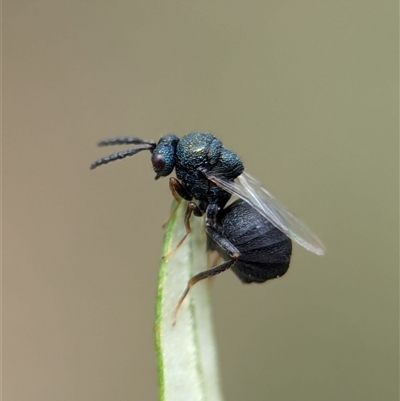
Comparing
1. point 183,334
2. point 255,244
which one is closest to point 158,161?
point 255,244

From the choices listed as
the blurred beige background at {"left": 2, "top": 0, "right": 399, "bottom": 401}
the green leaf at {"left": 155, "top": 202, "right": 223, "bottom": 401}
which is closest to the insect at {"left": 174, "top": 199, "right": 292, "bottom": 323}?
the green leaf at {"left": 155, "top": 202, "right": 223, "bottom": 401}

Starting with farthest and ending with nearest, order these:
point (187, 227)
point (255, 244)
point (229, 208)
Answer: point (229, 208), point (255, 244), point (187, 227)

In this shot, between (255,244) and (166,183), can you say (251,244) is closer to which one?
(255,244)

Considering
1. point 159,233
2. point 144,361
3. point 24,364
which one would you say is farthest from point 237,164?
point 24,364

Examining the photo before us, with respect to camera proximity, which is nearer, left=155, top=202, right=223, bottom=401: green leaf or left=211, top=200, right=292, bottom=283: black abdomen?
left=155, top=202, right=223, bottom=401: green leaf

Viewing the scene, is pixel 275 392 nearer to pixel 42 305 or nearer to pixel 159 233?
pixel 159 233

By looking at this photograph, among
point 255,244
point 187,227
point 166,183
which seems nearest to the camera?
point 187,227

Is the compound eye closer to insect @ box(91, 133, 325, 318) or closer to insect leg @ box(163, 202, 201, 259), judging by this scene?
insect @ box(91, 133, 325, 318)
